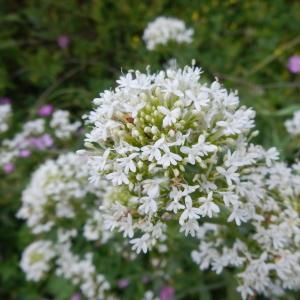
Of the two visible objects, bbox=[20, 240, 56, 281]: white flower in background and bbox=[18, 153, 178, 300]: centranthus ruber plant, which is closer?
bbox=[18, 153, 178, 300]: centranthus ruber plant

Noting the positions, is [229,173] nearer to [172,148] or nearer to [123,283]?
[172,148]

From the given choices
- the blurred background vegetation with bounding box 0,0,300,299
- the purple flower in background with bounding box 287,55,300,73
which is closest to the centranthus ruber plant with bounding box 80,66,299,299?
the blurred background vegetation with bounding box 0,0,300,299

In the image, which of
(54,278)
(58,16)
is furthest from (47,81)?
(54,278)

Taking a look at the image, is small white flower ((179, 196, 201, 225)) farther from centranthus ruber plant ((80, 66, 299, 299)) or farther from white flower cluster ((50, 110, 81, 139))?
white flower cluster ((50, 110, 81, 139))

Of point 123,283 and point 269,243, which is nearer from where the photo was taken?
point 269,243

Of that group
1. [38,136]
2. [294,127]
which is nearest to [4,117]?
[38,136]

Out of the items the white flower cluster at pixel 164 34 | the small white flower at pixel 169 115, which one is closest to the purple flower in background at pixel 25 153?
the white flower cluster at pixel 164 34

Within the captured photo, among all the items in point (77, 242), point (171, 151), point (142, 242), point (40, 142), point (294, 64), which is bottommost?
A: point (142, 242)
